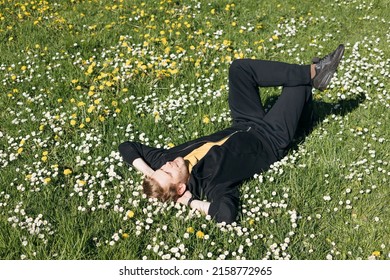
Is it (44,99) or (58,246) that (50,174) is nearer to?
(58,246)

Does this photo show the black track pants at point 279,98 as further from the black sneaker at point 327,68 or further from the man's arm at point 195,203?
the man's arm at point 195,203

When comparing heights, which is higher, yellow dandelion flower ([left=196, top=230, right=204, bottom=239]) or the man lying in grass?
the man lying in grass

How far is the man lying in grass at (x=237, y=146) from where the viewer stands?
5.04 m

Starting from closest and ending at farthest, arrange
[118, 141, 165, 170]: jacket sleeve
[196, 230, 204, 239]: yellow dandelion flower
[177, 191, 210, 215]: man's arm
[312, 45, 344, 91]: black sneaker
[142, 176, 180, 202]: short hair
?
[196, 230, 204, 239]: yellow dandelion flower, [177, 191, 210, 215]: man's arm, [142, 176, 180, 202]: short hair, [312, 45, 344, 91]: black sneaker, [118, 141, 165, 170]: jacket sleeve

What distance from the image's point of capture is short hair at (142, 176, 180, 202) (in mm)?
4984

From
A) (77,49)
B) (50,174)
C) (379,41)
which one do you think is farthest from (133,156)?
(379,41)

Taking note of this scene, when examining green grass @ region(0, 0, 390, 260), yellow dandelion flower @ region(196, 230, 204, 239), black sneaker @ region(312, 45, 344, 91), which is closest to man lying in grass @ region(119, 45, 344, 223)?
black sneaker @ region(312, 45, 344, 91)

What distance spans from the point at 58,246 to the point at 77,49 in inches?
178

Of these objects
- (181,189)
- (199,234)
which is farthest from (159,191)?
(199,234)

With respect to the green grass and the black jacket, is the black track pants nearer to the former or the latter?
the black jacket

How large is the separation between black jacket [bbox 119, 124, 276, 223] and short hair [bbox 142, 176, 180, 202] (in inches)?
8.6
